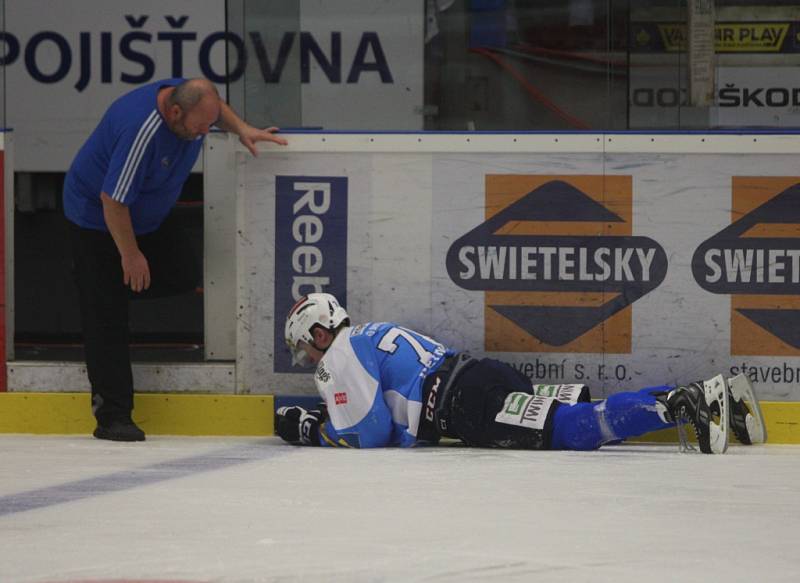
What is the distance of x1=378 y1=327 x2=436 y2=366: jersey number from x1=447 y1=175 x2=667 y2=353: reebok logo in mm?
538

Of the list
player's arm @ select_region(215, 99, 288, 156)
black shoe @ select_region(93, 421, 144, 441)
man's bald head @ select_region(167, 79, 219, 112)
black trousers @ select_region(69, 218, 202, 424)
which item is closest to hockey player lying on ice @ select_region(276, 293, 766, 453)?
black shoe @ select_region(93, 421, 144, 441)

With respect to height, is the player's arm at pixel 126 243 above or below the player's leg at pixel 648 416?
above

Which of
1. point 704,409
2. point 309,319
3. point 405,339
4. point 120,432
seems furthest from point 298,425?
point 704,409

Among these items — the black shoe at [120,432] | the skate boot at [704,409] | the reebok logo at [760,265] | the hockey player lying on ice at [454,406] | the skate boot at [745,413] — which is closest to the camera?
the skate boot at [704,409]

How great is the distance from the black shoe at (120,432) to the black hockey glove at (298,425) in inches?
22.1

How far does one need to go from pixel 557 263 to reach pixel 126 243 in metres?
1.73

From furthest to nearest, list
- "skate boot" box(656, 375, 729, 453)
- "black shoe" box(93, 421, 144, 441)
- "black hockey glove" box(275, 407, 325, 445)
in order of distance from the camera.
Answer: "black shoe" box(93, 421, 144, 441) → "black hockey glove" box(275, 407, 325, 445) → "skate boot" box(656, 375, 729, 453)

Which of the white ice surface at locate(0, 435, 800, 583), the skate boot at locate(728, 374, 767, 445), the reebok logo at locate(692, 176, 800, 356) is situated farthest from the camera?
the reebok logo at locate(692, 176, 800, 356)

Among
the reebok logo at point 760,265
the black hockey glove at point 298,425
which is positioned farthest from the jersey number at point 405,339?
the reebok logo at point 760,265

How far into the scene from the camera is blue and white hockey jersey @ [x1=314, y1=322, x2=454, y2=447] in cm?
530

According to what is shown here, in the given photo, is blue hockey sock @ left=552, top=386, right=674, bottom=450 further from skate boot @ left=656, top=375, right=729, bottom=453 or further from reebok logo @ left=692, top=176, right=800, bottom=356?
reebok logo @ left=692, top=176, right=800, bottom=356

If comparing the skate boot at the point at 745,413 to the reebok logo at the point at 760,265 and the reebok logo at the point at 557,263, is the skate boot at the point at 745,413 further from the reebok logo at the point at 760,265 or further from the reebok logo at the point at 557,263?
the reebok logo at the point at 557,263

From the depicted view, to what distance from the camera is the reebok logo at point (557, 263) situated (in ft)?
19.3

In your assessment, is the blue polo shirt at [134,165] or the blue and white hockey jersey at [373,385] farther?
the blue polo shirt at [134,165]
